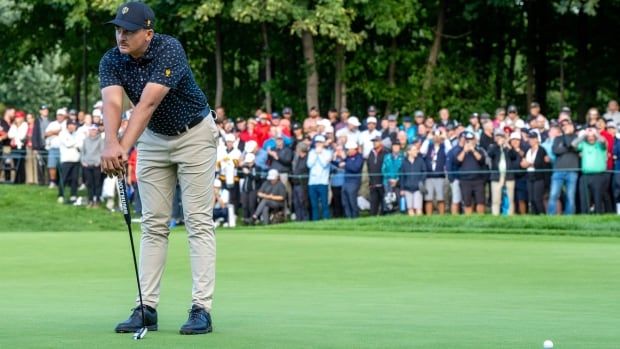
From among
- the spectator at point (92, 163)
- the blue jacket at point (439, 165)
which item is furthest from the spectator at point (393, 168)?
the spectator at point (92, 163)

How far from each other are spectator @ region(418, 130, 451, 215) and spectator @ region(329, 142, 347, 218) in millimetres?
1850

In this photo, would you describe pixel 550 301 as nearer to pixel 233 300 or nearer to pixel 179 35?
pixel 233 300

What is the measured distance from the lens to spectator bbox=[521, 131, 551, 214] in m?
26.8

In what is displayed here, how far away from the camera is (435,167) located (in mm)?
28141

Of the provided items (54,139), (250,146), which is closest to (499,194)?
(250,146)

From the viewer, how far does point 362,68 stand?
4066cm

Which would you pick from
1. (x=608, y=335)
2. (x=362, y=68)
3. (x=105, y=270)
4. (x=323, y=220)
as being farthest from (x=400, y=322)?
(x=362, y=68)

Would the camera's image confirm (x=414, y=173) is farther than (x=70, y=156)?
No

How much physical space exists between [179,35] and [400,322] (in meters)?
34.9

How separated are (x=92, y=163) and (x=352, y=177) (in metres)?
6.60

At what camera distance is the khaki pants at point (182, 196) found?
29.3 ft

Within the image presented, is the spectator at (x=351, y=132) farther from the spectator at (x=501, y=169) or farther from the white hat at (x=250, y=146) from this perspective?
the spectator at (x=501, y=169)

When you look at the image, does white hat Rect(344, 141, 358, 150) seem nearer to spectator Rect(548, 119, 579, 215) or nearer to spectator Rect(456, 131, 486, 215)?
spectator Rect(456, 131, 486, 215)

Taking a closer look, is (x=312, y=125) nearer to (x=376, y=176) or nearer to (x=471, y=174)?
(x=376, y=176)
